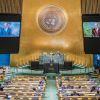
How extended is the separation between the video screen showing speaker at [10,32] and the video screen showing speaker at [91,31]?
20.6 feet

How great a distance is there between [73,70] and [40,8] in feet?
24.9

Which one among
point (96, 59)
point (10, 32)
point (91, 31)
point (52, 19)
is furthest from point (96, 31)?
point (10, 32)

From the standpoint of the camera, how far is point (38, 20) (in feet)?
115

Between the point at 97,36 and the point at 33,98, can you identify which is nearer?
the point at 33,98

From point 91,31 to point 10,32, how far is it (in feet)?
24.9

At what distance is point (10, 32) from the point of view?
34281 mm

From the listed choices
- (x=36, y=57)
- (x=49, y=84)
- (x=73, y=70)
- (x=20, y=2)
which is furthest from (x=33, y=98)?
(x=20, y=2)

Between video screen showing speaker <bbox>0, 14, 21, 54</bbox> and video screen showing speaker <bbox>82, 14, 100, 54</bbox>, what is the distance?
6264mm

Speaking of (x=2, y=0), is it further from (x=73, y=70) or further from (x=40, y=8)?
(x=73, y=70)

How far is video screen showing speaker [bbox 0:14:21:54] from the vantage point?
110 feet

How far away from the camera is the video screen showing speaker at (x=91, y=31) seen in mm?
33812

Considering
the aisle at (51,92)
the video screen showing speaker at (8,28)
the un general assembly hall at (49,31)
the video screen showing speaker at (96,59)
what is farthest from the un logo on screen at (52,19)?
the aisle at (51,92)

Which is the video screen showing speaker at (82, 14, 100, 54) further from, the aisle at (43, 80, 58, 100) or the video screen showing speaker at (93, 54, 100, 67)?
the aisle at (43, 80, 58, 100)

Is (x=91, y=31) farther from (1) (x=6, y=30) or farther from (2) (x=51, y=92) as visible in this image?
(2) (x=51, y=92)
